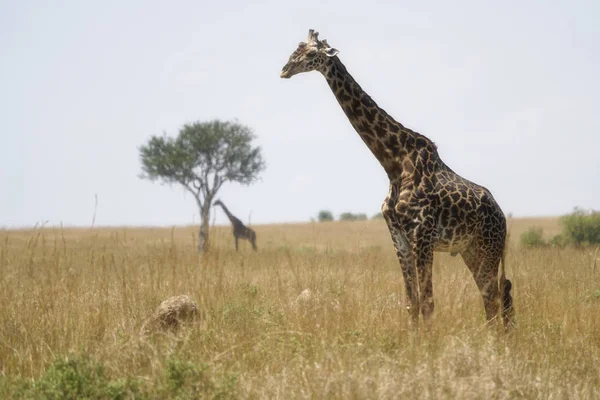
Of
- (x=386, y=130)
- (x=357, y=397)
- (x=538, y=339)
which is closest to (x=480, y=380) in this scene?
(x=357, y=397)

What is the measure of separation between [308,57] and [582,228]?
19749 millimetres

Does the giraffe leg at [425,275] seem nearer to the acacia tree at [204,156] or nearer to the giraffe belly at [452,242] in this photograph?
the giraffe belly at [452,242]

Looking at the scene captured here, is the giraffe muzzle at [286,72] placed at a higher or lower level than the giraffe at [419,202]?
higher

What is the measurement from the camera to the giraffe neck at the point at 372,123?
721 cm

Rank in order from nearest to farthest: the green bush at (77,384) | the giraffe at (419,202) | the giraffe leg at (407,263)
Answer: the green bush at (77,384) → the giraffe at (419,202) → the giraffe leg at (407,263)

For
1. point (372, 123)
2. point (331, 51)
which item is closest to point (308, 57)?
point (331, 51)

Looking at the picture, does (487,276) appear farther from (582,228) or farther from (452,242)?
(582,228)

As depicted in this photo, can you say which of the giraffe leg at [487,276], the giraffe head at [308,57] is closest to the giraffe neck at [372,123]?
the giraffe head at [308,57]

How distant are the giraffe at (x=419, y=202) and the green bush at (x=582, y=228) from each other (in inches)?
704

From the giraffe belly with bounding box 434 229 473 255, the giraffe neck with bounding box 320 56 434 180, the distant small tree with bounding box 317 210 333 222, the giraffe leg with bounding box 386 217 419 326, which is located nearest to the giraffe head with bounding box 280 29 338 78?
the giraffe neck with bounding box 320 56 434 180

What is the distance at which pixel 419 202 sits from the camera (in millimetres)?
6840

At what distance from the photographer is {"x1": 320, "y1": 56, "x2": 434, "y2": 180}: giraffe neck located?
7207mm

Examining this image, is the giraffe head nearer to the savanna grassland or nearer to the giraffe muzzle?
the giraffe muzzle

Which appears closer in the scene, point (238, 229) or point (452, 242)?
point (452, 242)
